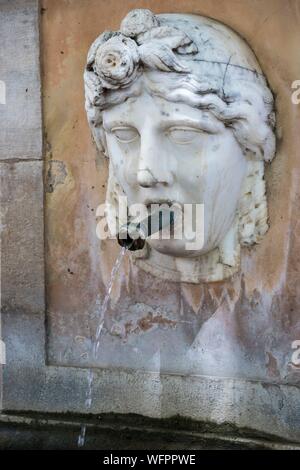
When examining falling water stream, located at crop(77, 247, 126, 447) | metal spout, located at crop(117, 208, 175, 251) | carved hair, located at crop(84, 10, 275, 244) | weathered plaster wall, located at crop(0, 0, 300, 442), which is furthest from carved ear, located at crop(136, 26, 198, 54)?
falling water stream, located at crop(77, 247, 126, 447)

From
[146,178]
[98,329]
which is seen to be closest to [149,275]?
[98,329]

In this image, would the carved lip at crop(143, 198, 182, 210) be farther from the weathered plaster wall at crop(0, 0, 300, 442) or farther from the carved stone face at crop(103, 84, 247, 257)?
the weathered plaster wall at crop(0, 0, 300, 442)

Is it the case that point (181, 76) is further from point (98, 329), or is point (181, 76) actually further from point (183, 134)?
point (98, 329)

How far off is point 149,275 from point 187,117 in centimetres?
71

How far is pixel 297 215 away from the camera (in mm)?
2627

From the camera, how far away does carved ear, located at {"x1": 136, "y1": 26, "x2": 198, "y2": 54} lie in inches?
97.4

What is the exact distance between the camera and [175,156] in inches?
101

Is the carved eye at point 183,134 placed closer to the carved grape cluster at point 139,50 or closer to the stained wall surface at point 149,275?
the carved grape cluster at point 139,50

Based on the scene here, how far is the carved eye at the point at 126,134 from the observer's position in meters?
2.61

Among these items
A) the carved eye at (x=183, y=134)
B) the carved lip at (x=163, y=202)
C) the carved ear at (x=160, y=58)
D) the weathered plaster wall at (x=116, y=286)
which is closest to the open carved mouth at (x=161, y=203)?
the carved lip at (x=163, y=202)

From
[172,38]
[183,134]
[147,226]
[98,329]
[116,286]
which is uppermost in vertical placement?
[172,38]

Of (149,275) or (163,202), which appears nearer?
(163,202)

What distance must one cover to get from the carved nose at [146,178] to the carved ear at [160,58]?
0.33 m

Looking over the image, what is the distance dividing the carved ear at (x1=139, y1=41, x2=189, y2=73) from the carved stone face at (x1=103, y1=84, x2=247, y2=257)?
0.11m
